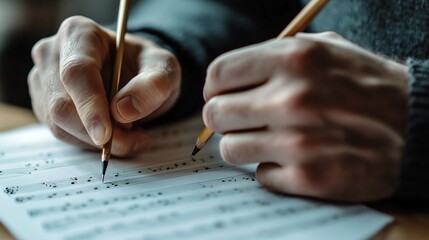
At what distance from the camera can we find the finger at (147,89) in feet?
1.82

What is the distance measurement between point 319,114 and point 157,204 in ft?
0.49

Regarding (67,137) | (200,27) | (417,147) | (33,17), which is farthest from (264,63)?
(33,17)

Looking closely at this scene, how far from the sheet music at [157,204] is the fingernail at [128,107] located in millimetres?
54

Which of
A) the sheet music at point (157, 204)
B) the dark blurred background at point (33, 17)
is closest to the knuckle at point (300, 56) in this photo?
the sheet music at point (157, 204)

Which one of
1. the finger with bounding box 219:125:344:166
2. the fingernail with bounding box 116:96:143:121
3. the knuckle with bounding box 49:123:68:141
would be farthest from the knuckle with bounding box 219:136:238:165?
the knuckle with bounding box 49:123:68:141

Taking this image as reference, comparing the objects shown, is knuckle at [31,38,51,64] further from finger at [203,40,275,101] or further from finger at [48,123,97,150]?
finger at [203,40,275,101]

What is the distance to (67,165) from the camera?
58 centimetres

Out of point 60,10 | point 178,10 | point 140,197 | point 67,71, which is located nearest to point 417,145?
point 140,197

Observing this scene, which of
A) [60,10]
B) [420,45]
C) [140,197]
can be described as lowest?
[60,10]

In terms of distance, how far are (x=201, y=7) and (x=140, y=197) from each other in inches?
20.5

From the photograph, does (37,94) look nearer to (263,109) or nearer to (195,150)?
(195,150)

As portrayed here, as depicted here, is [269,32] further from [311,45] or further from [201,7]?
[311,45]

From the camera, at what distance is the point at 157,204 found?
1.55 feet

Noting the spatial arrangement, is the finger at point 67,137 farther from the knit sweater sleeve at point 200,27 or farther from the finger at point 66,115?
the knit sweater sleeve at point 200,27
